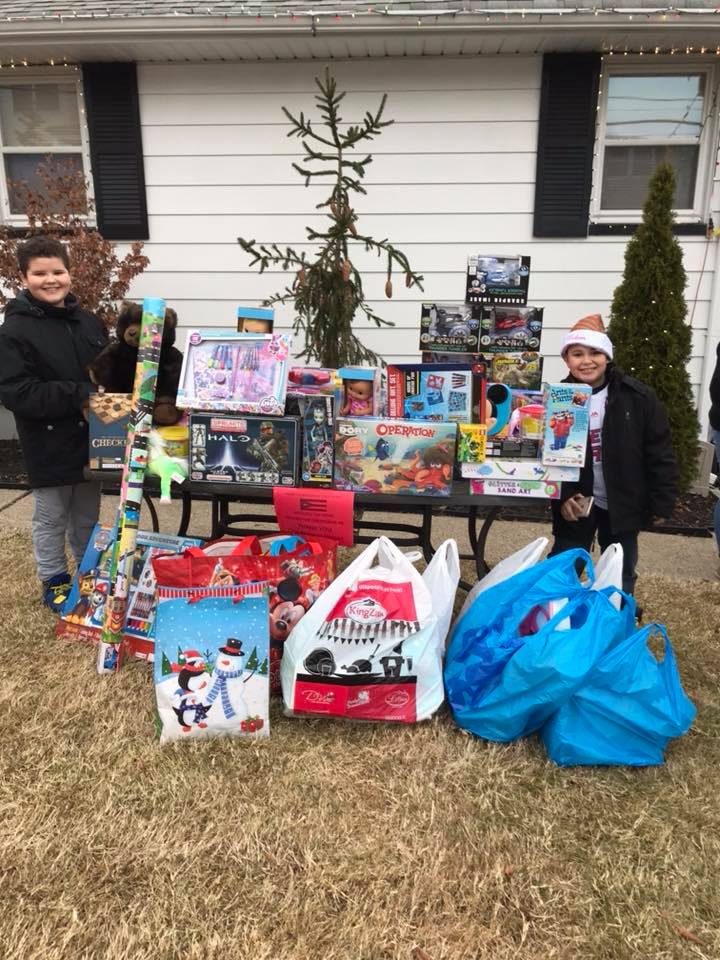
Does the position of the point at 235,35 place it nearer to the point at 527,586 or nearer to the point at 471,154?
the point at 471,154

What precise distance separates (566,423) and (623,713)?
1.12 m

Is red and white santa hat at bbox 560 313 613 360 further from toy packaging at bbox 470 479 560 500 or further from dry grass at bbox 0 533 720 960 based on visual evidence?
dry grass at bbox 0 533 720 960

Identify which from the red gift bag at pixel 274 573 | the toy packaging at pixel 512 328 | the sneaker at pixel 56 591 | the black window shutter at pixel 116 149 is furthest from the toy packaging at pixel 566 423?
the black window shutter at pixel 116 149

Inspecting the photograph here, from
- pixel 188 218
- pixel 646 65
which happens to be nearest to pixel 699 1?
pixel 646 65

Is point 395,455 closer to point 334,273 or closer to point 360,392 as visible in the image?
point 360,392

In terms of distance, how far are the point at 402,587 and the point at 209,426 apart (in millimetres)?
1053

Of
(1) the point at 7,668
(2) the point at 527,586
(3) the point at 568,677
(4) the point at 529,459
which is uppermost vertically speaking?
(4) the point at 529,459

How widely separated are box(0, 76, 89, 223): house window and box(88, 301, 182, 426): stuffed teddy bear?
3.63m

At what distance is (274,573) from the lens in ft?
8.83

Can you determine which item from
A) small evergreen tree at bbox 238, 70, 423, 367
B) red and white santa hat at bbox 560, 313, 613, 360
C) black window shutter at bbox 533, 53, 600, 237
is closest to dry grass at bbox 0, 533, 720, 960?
red and white santa hat at bbox 560, 313, 613, 360

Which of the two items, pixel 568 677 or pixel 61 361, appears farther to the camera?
pixel 61 361

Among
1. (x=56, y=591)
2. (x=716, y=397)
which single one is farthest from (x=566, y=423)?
(x=56, y=591)

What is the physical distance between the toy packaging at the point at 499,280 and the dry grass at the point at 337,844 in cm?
191

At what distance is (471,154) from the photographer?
535cm
